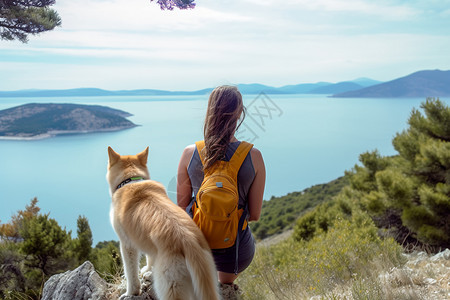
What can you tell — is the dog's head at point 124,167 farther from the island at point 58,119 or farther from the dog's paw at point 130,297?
the island at point 58,119

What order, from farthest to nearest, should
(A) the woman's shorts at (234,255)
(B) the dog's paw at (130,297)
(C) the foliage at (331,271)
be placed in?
(C) the foliage at (331,271) < (B) the dog's paw at (130,297) < (A) the woman's shorts at (234,255)

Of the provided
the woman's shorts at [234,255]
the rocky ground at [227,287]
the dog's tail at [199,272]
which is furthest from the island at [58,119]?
the dog's tail at [199,272]

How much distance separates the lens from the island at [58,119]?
75.9 meters

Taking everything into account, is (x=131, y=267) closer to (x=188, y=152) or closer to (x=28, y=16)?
(x=188, y=152)

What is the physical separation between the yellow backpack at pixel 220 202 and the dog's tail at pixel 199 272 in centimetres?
26

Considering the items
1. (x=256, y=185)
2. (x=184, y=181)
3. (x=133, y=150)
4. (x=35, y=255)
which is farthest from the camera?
(x=133, y=150)

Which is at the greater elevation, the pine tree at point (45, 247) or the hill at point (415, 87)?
the hill at point (415, 87)

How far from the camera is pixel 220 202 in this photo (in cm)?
243

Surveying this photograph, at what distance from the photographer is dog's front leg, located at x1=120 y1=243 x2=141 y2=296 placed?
116 inches

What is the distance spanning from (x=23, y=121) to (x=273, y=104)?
85845mm

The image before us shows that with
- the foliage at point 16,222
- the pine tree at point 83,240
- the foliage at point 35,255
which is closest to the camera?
the foliage at point 35,255

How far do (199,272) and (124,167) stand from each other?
159cm

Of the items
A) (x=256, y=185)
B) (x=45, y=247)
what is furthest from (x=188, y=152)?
(x=45, y=247)

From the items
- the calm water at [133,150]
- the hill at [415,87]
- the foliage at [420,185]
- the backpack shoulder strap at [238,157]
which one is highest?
the hill at [415,87]
